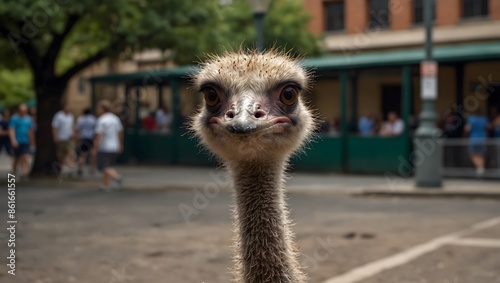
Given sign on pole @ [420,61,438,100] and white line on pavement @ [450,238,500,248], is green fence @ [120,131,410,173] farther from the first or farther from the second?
white line on pavement @ [450,238,500,248]

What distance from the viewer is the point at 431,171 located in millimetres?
16688

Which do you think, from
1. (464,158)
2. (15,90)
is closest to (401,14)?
(464,158)

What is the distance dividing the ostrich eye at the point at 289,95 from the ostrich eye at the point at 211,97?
240 millimetres

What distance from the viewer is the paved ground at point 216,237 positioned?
7711 mm

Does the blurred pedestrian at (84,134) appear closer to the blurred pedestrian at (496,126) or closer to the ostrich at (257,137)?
the blurred pedestrian at (496,126)

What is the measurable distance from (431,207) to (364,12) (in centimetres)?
2248

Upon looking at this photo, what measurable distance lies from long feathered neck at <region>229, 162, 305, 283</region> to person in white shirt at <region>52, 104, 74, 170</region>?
58.8 feet

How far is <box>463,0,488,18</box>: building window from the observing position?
3209 centimetres

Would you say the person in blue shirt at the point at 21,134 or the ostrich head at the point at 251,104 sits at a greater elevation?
the ostrich head at the point at 251,104

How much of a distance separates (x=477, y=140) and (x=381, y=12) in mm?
17219

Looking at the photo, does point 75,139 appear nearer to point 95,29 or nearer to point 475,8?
point 95,29

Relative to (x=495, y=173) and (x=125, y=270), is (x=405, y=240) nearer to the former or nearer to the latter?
(x=125, y=270)

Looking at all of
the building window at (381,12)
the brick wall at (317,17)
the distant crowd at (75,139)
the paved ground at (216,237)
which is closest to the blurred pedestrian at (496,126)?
the paved ground at (216,237)

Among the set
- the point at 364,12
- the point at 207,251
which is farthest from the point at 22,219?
the point at 364,12
